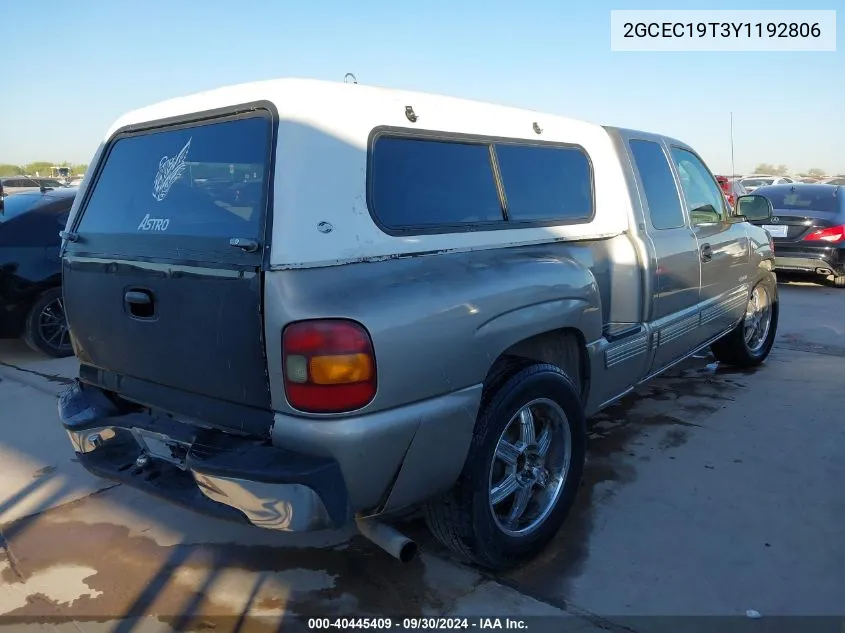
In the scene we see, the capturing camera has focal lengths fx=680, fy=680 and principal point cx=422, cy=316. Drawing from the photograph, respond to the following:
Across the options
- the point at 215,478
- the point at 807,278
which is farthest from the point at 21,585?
the point at 807,278

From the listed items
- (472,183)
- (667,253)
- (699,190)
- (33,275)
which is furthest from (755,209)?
(33,275)

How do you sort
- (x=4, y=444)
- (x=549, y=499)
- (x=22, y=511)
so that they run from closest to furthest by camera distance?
1. (x=549, y=499)
2. (x=22, y=511)
3. (x=4, y=444)

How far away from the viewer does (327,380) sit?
2.16 m

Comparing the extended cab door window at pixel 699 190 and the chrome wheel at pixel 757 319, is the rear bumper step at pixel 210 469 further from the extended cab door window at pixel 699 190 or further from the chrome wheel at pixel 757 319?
the chrome wheel at pixel 757 319

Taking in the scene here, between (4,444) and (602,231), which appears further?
(4,444)

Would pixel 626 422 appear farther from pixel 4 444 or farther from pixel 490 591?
pixel 4 444

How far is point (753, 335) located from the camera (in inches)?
228

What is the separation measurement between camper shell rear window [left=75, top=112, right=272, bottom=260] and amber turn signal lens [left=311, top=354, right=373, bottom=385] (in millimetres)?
485

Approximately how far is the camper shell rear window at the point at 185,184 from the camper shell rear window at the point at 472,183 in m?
0.42

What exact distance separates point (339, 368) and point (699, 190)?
3579mm

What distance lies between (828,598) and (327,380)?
6.94 ft

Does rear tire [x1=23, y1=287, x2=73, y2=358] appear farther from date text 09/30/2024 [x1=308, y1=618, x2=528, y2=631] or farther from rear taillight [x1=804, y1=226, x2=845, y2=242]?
rear taillight [x1=804, y1=226, x2=845, y2=242]

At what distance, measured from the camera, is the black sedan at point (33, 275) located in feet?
20.4

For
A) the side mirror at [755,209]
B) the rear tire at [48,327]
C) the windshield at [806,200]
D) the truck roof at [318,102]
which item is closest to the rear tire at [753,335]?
the side mirror at [755,209]
